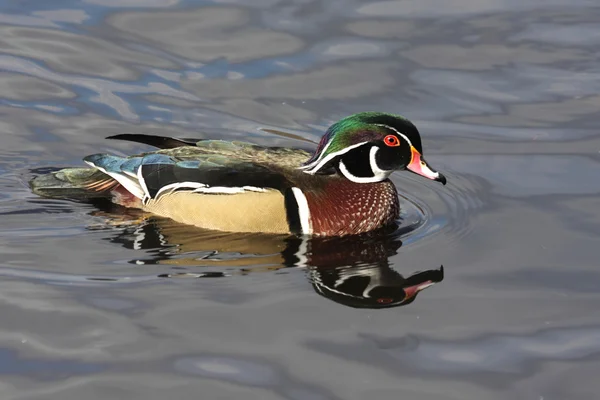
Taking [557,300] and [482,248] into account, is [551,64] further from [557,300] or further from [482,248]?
[557,300]

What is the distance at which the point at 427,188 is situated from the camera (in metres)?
10.4

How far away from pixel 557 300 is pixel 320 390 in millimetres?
2043

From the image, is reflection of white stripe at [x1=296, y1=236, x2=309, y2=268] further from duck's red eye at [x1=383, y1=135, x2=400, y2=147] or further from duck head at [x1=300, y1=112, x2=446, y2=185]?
duck's red eye at [x1=383, y1=135, x2=400, y2=147]

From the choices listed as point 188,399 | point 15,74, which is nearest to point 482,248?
point 188,399

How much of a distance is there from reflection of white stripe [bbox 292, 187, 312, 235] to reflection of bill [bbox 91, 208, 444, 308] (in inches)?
4.3

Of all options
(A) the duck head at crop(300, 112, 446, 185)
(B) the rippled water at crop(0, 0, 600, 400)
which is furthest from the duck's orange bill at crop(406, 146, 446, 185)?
(B) the rippled water at crop(0, 0, 600, 400)

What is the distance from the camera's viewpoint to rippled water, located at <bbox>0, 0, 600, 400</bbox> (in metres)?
7.02

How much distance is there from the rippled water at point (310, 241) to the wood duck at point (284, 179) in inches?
8.3

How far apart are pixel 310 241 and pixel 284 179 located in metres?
0.54

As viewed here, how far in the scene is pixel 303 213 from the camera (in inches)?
366

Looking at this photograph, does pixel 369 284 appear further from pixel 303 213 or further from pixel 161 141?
pixel 161 141

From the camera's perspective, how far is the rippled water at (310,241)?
7.02 m

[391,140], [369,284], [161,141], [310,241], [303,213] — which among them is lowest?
[369,284]

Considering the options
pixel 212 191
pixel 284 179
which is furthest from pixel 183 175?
pixel 284 179
